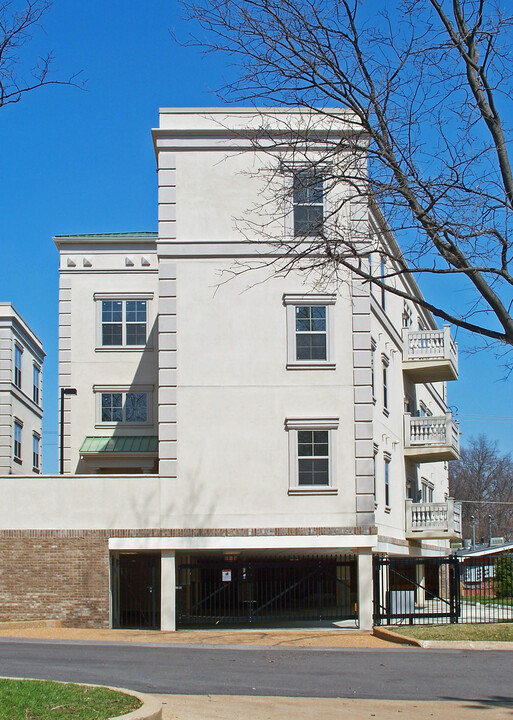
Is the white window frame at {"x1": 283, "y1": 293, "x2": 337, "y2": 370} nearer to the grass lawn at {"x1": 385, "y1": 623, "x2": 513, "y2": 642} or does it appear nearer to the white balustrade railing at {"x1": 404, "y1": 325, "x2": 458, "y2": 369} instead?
the grass lawn at {"x1": 385, "y1": 623, "x2": 513, "y2": 642}

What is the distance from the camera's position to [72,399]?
109ft

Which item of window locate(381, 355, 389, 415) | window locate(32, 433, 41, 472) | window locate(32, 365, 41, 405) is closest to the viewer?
window locate(381, 355, 389, 415)

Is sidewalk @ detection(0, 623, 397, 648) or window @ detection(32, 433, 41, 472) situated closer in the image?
sidewalk @ detection(0, 623, 397, 648)

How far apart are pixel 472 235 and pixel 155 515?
16.0 meters

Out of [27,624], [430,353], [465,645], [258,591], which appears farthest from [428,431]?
[27,624]

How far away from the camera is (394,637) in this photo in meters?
22.2

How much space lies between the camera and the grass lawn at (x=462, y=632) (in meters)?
21.6

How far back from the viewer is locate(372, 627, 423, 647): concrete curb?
21.1 m

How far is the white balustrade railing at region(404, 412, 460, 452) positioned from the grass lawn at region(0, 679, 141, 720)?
2434 centimetres

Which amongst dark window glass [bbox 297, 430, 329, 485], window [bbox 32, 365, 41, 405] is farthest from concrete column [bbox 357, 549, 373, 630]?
window [bbox 32, 365, 41, 405]

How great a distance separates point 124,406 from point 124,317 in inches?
118

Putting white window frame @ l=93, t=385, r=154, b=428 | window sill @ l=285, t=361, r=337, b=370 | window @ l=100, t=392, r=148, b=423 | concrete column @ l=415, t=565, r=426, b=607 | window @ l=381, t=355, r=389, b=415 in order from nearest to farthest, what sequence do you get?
1. window sill @ l=285, t=361, r=337, b=370
2. window @ l=381, t=355, r=389, b=415
3. white window frame @ l=93, t=385, r=154, b=428
4. window @ l=100, t=392, r=148, b=423
5. concrete column @ l=415, t=565, r=426, b=607

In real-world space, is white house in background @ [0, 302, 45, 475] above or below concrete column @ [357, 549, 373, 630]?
above

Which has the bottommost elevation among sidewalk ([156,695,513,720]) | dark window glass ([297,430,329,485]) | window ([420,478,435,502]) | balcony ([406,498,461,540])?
sidewalk ([156,695,513,720])
